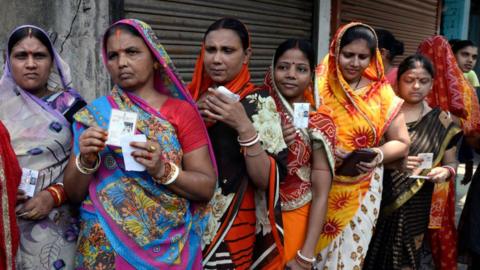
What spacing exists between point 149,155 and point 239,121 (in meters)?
0.39

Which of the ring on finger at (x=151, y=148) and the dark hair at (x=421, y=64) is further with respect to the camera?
the dark hair at (x=421, y=64)

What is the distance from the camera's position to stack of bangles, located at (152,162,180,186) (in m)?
1.74

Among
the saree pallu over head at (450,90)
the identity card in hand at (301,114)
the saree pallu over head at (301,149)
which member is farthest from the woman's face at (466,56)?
the identity card in hand at (301,114)

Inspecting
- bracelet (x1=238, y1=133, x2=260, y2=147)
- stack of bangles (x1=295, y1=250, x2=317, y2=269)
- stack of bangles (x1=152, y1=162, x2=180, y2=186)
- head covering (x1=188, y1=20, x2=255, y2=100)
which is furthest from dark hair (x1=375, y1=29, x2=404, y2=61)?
stack of bangles (x1=152, y1=162, x2=180, y2=186)

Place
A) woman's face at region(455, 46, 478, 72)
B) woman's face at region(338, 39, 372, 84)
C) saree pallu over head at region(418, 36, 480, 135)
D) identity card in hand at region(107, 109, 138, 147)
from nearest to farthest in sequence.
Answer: identity card in hand at region(107, 109, 138, 147) < woman's face at region(338, 39, 372, 84) < saree pallu over head at region(418, 36, 480, 135) < woman's face at region(455, 46, 478, 72)

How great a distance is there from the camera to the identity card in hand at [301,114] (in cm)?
217

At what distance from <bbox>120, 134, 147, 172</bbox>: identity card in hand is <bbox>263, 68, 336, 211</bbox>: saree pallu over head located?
0.80m

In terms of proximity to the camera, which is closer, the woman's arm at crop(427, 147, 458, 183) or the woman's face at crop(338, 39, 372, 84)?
the woman's face at crop(338, 39, 372, 84)

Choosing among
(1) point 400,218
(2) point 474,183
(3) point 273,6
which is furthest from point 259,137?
(3) point 273,6

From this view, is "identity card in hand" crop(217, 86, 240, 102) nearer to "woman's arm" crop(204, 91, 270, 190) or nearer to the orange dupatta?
"woman's arm" crop(204, 91, 270, 190)

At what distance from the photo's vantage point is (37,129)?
6.54 feet

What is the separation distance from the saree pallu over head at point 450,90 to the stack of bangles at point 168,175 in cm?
260

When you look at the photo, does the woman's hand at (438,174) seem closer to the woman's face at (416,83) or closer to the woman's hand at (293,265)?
the woman's face at (416,83)

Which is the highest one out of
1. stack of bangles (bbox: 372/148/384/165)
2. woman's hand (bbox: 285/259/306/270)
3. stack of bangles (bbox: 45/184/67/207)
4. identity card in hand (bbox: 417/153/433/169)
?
stack of bangles (bbox: 372/148/384/165)
